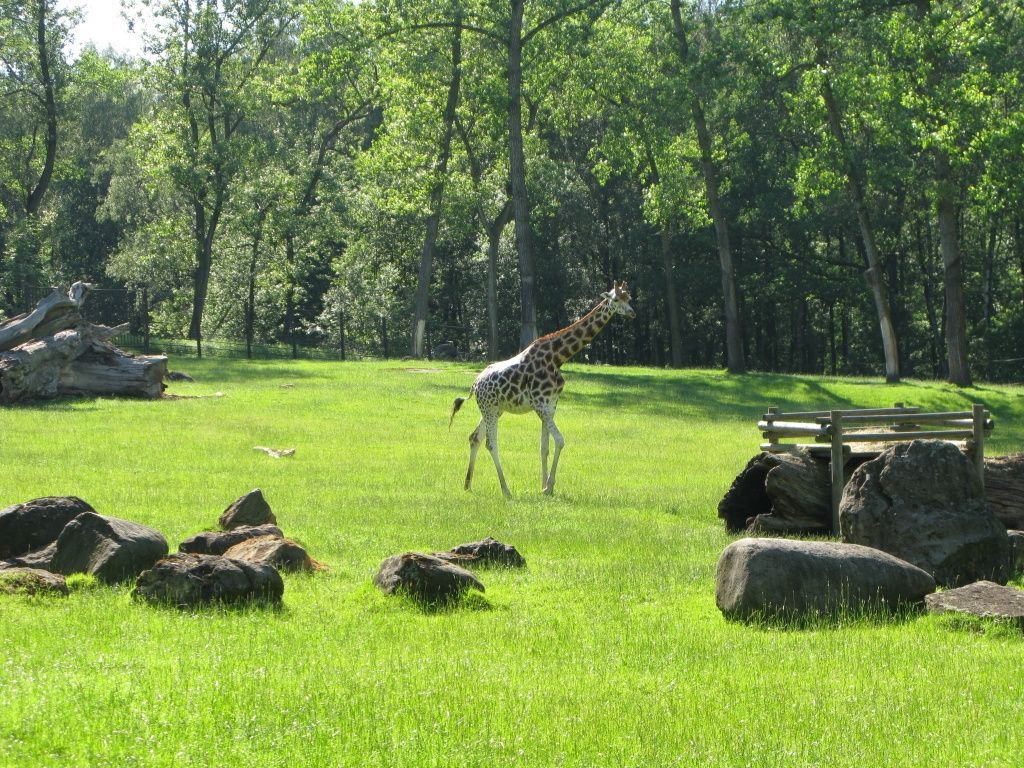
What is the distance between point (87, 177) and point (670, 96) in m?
52.2

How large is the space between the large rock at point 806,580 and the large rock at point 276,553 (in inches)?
199

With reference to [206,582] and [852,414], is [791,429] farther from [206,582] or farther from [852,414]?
[206,582]

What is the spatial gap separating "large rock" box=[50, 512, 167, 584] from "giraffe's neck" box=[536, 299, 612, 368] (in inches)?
460

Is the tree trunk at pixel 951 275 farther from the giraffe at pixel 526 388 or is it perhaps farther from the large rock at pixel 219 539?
the large rock at pixel 219 539

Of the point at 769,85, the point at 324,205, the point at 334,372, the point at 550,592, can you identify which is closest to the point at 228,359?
the point at 334,372

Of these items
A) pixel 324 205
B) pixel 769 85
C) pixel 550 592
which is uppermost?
pixel 769 85

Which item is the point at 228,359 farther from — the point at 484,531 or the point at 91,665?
the point at 91,665

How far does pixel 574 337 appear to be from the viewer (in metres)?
26.2

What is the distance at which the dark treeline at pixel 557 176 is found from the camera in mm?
50219

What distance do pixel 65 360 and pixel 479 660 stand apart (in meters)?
28.1

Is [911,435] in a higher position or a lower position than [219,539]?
higher

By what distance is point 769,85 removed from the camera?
2778 inches

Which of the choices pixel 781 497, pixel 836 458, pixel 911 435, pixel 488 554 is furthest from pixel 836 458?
pixel 488 554

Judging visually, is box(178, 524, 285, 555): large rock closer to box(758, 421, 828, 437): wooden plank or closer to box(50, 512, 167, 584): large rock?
box(50, 512, 167, 584): large rock
